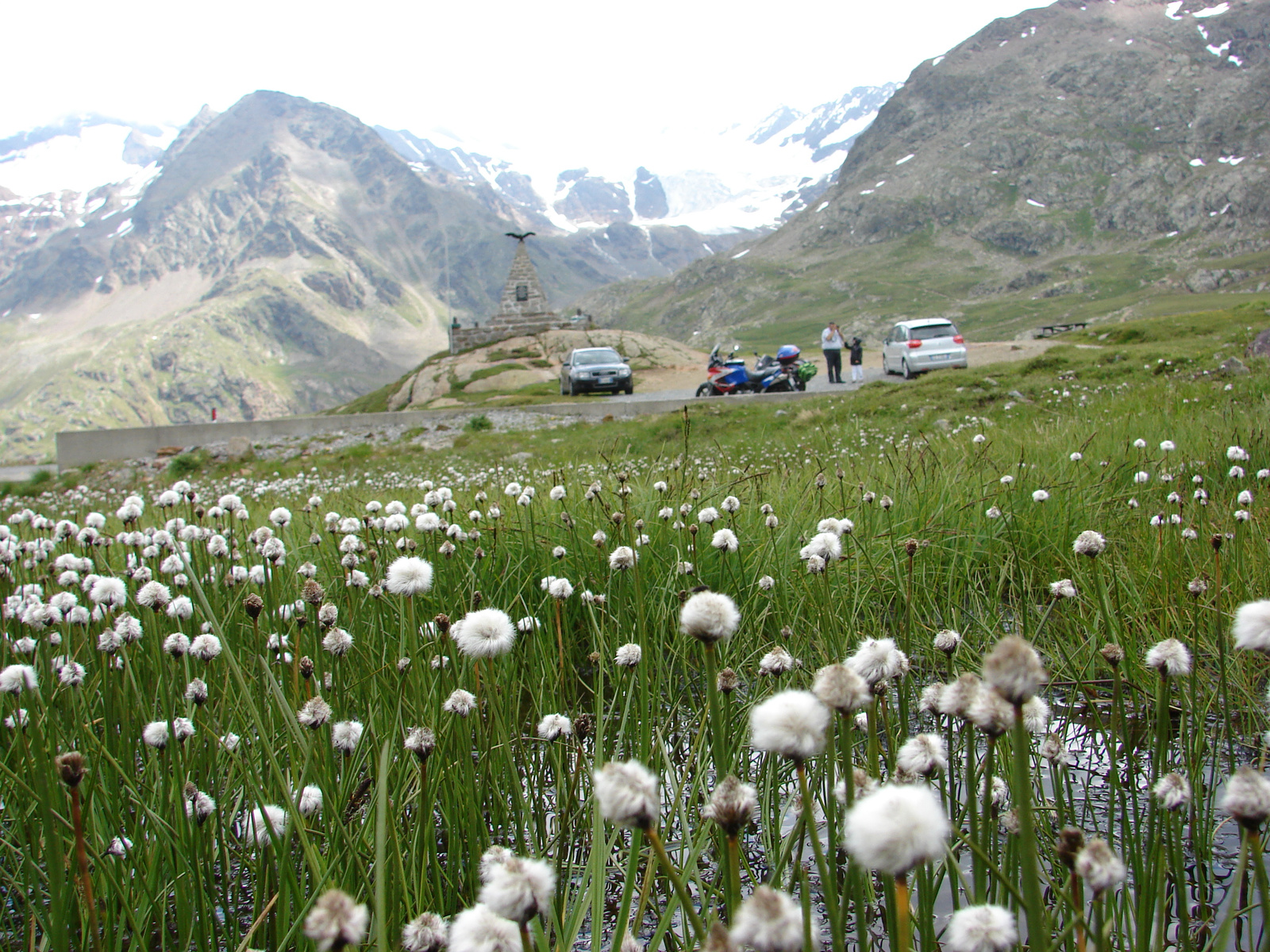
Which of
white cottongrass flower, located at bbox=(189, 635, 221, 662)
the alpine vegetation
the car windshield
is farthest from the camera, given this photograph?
the car windshield

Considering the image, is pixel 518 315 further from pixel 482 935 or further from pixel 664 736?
pixel 482 935

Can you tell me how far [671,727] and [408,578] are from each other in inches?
59.1

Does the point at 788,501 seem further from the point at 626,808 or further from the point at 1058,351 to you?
the point at 1058,351

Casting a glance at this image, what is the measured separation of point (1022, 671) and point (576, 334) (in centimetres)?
3971

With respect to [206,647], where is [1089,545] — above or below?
above

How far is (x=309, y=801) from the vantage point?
1.82 meters

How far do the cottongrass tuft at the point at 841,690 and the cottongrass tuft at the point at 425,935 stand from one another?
783mm

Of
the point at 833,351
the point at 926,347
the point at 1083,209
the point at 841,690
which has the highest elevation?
the point at 1083,209

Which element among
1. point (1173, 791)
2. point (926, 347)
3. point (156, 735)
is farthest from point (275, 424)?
point (1173, 791)

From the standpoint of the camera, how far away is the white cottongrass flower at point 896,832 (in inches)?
30.2

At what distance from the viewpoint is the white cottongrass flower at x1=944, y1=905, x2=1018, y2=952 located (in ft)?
3.24

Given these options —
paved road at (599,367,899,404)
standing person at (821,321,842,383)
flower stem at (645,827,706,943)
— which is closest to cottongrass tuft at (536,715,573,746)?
flower stem at (645,827,706,943)

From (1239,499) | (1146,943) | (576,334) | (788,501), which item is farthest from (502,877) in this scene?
(576,334)

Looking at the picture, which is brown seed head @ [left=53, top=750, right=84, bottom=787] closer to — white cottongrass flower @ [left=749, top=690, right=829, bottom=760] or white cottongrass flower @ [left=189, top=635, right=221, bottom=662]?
white cottongrass flower @ [left=189, top=635, right=221, bottom=662]
